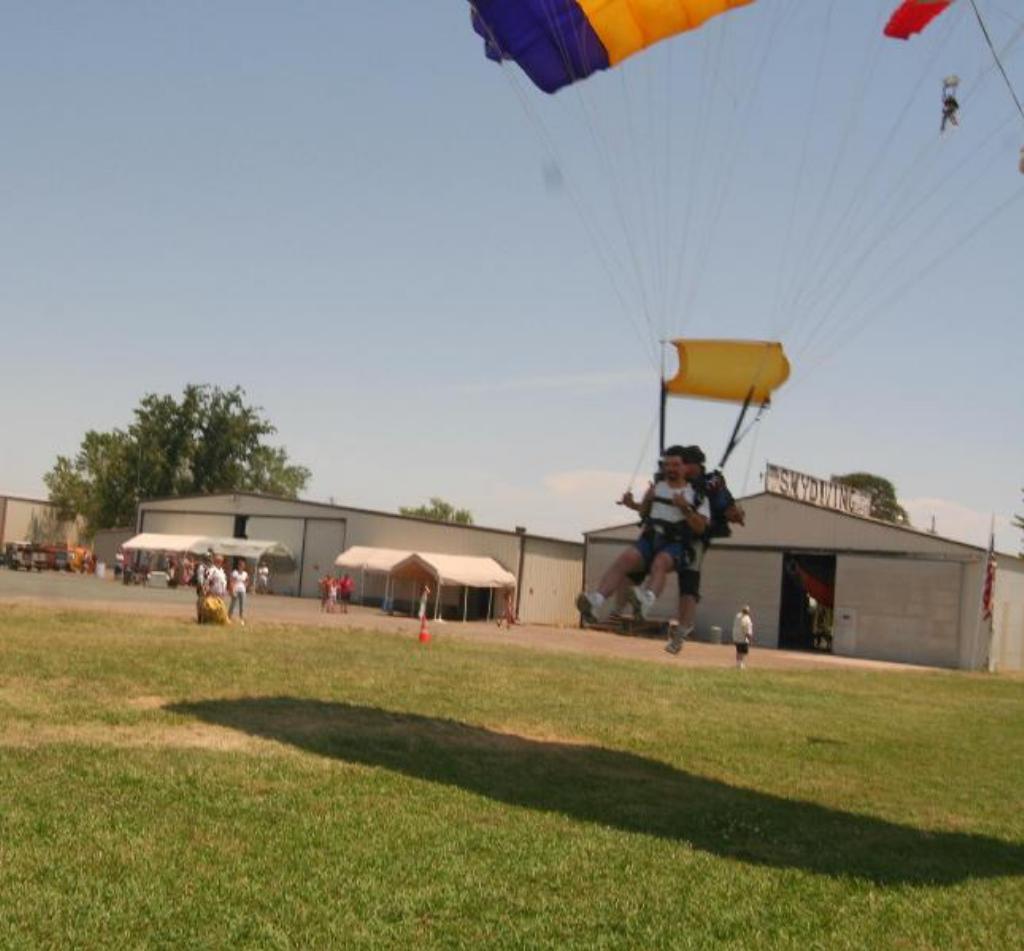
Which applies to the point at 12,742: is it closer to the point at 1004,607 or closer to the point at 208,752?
the point at 208,752

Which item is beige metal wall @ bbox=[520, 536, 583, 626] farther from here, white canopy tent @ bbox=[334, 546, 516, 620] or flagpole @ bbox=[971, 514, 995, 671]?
flagpole @ bbox=[971, 514, 995, 671]

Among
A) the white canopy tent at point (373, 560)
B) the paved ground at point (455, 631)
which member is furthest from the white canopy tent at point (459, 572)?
the paved ground at point (455, 631)

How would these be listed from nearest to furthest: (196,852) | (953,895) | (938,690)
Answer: (196,852)
(953,895)
(938,690)

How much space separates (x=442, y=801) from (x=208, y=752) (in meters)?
2.97

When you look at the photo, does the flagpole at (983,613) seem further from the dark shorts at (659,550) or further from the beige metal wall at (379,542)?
the dark shorts at (659,550)

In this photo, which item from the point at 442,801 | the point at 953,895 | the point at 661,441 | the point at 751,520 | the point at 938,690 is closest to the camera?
the point at 953,895

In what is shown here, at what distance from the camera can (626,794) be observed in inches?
511

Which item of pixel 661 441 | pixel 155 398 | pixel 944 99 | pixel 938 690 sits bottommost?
pixel 938 690

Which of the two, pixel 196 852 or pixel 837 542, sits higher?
pixel 837 542

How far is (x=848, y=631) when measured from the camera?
51562mm

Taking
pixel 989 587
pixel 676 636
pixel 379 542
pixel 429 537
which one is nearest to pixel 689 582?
pixel 676 636

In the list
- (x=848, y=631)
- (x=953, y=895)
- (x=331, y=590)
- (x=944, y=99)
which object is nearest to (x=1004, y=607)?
(x=848, y=631)

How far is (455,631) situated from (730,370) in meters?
29.3

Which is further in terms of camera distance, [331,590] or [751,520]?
[751,520]
